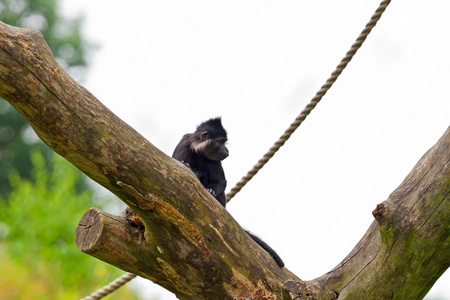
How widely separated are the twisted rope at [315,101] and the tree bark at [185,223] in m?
0.94

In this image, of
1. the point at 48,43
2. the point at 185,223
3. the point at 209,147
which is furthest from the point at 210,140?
the point at 48,43

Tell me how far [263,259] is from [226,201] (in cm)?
114

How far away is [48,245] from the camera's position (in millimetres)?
13039

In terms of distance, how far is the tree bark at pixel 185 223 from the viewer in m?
2.42

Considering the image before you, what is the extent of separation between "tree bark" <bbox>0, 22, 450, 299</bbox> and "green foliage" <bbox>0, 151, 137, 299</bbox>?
979 centimetres

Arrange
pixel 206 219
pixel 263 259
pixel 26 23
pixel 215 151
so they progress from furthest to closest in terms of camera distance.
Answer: pixel 26 23 → pixel 215 151 → pixel 263 259 → pixel 206 219

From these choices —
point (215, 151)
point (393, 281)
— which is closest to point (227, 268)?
point (393, 281)

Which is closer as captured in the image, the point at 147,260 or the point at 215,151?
the point at 147,260

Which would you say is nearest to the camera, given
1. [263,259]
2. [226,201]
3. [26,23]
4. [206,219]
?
[206,219]

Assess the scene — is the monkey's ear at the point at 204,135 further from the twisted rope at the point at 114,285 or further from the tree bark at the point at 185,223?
the tree bark at the point at 185,223

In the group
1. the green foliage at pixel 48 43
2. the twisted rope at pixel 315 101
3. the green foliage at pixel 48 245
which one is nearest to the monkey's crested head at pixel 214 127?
the twisted rope at pixel 315 101

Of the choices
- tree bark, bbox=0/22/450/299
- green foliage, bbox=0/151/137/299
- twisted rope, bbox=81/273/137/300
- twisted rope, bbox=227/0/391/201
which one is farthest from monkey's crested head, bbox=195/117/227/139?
green foliage, bbox=0/151/137/299

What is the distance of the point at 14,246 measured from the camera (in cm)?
1241

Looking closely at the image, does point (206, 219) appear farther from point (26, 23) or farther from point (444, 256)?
point (26, 23)
